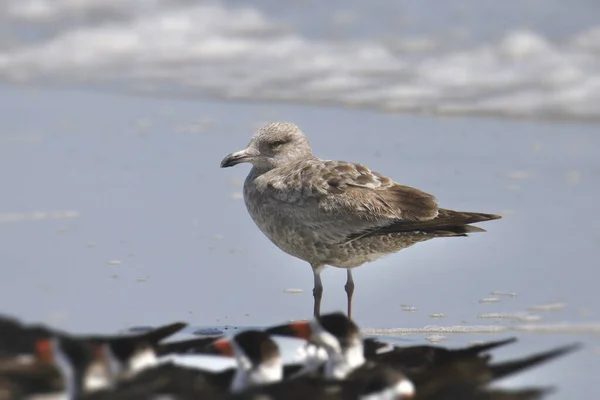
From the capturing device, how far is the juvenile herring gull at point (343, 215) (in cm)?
645

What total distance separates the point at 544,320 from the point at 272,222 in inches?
60.0

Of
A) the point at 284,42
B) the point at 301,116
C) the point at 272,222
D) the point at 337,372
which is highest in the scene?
the point at 284,42

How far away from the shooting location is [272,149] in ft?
Answer: 23.9

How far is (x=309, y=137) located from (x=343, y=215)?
3.74m

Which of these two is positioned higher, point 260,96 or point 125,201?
point 260,96

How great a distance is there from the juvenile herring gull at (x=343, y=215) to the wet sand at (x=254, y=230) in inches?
14.7

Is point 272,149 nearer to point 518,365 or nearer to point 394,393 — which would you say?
point 518,365

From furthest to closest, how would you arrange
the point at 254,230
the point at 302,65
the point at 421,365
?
1. the point at 302,65
2. the point at 254,230
3. the point at 421,365

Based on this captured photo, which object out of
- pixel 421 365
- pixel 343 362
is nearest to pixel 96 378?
pixel 343 362

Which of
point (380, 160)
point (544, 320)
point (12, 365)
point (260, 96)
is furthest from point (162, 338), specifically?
point (260, 96)

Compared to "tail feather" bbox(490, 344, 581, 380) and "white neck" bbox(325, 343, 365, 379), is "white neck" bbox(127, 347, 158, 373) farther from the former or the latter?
"tail feather" bbox(490, 344, 581, 380)

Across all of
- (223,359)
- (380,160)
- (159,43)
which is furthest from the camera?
(159,43)

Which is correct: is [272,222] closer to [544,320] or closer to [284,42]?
[544,320]

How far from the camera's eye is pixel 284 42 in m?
14.5
